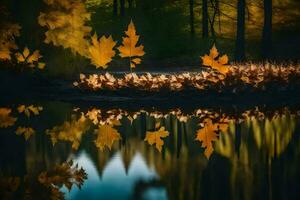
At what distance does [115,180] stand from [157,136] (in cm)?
640

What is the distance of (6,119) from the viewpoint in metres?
21.6

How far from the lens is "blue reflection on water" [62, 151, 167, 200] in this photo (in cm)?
1058

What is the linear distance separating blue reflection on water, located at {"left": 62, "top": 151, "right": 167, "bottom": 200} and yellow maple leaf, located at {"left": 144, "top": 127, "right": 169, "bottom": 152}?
189 cm

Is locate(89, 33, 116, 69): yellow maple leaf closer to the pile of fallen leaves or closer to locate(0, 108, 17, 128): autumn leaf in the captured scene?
the pile of fallen leaves

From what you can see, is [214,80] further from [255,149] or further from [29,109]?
[255,149]

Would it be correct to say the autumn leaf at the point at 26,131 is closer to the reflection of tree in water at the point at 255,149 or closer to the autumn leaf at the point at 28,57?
the reflection of tree in water at the point at 255,149

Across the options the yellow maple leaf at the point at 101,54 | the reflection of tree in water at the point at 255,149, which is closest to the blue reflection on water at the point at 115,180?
the reflection of tree in water at the point at 255,149

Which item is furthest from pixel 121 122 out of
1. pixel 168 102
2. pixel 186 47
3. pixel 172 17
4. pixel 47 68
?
pixel 172 17

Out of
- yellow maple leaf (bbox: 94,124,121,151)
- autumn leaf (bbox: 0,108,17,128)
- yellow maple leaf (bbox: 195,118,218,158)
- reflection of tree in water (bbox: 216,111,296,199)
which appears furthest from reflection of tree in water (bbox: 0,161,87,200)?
autumn leaf (bbox: 0,108,17,128)

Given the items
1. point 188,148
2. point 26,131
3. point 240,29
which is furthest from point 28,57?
point 188,148

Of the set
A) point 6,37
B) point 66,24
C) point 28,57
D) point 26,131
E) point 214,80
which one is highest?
point 66,24

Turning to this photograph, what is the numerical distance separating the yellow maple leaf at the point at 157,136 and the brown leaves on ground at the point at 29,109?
6292mm

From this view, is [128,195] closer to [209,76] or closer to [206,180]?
[206,180]

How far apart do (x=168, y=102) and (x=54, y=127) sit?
7141 millimetres
